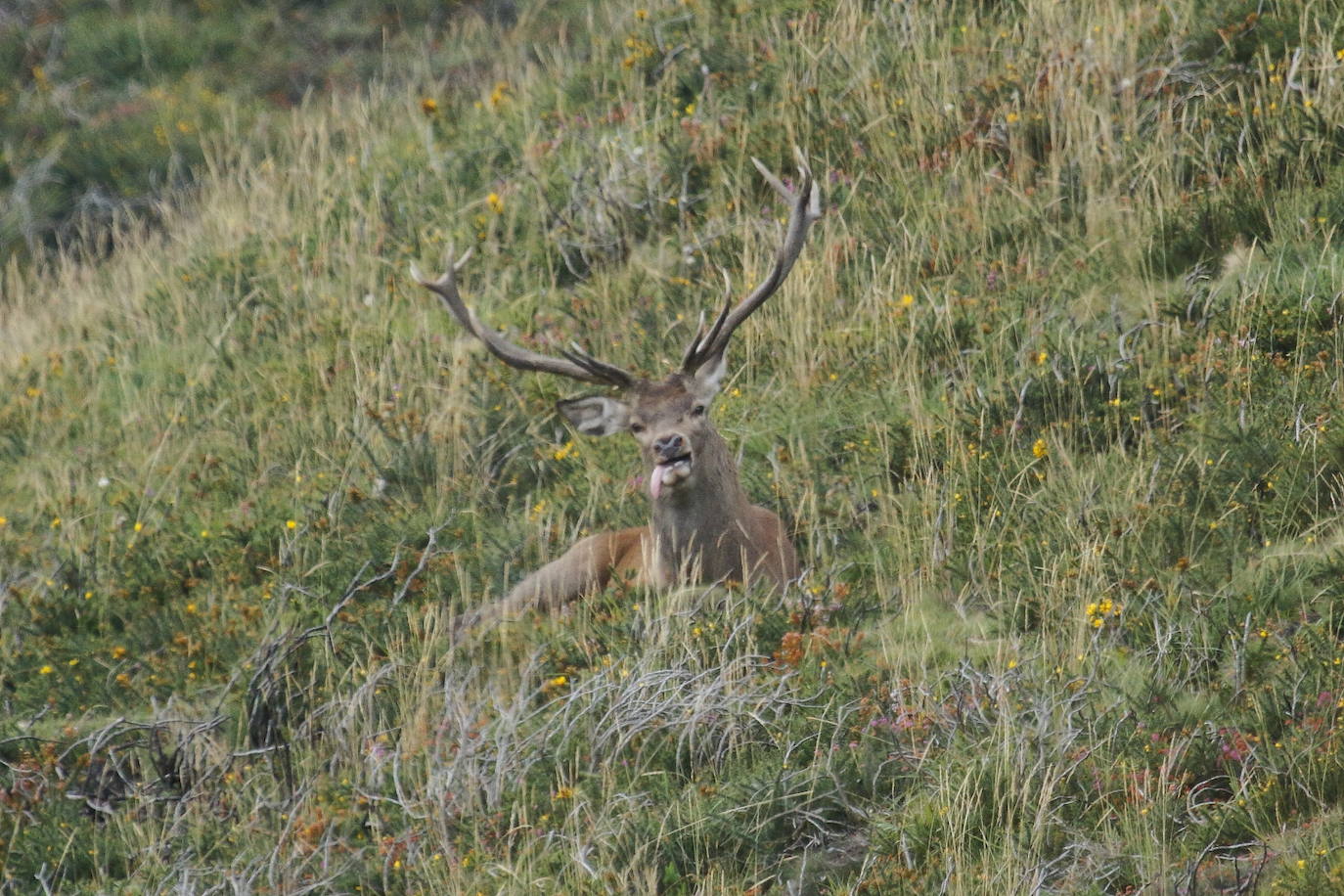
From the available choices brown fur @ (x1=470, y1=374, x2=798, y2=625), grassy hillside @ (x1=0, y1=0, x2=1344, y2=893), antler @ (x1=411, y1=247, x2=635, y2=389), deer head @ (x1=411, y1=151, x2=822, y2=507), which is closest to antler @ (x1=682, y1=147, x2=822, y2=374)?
deer head @ (x1=411, y1=151, x2=822, y2=507)

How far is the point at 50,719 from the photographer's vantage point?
7766 mm

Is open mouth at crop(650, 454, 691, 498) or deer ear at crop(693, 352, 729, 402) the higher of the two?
deer ear at crop(693, 352, 729, 402)

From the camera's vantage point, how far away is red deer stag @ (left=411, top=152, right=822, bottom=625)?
7.62 metres

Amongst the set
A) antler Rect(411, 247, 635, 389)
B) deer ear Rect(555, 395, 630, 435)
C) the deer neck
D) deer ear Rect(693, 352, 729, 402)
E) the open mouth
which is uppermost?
antler Rect(411, 247, 635, 389)

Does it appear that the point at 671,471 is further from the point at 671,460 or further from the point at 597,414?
the point at 597,414

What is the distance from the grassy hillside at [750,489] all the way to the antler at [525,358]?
0.73 m

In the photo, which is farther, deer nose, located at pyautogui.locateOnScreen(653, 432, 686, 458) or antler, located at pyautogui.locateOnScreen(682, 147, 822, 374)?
antler, located at pyautogui.locateOnScreen(682, 147, 822, 374)

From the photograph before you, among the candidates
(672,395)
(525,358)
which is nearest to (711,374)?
(672,395)

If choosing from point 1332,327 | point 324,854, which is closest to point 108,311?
point 324,854

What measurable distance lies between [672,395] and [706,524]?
1.81ft

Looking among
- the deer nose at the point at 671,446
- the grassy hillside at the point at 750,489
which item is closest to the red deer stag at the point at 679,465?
the deer nose at the point at 671,446

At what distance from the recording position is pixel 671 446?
754 cm

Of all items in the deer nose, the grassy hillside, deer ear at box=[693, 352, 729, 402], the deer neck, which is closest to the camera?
the grassy hillside

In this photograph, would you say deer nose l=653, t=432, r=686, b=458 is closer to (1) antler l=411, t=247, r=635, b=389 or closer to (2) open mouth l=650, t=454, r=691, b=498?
(2) open mouth l=650, t=454, r=691, b=498
